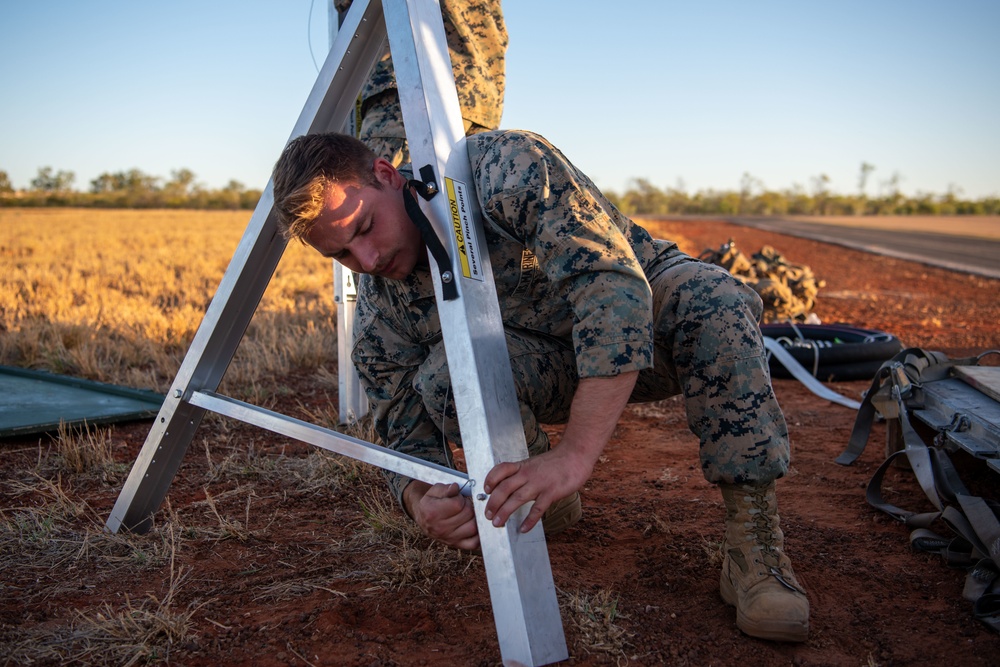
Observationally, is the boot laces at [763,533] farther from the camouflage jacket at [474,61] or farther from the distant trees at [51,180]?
the distant trees at [51,180]

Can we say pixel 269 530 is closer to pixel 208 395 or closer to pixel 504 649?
pixel 208 395

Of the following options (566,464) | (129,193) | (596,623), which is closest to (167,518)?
(596,623)

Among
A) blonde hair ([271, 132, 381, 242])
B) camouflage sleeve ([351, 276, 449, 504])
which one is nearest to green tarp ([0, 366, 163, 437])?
camouflage sleeve ([351, 276, 449, 504])

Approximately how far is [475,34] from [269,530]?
2.17m

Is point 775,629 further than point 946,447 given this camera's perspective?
No

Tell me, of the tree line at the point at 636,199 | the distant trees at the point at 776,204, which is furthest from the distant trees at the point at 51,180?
the distant trees at the point at 776,204

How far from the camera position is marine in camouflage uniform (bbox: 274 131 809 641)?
5.99ft

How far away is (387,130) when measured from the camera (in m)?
3.34

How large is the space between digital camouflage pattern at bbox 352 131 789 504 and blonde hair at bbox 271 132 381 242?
31 cm

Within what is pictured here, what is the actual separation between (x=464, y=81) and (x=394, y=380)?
1.46 meters

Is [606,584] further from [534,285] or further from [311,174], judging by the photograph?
[311,174]

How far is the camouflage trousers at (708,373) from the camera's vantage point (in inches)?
86.2

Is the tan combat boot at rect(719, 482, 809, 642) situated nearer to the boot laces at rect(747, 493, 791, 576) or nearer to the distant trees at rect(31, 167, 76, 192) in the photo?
the boot laces at rect(747, 493, 791, 576)

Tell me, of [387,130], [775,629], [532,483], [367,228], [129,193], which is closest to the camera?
[532,483]
